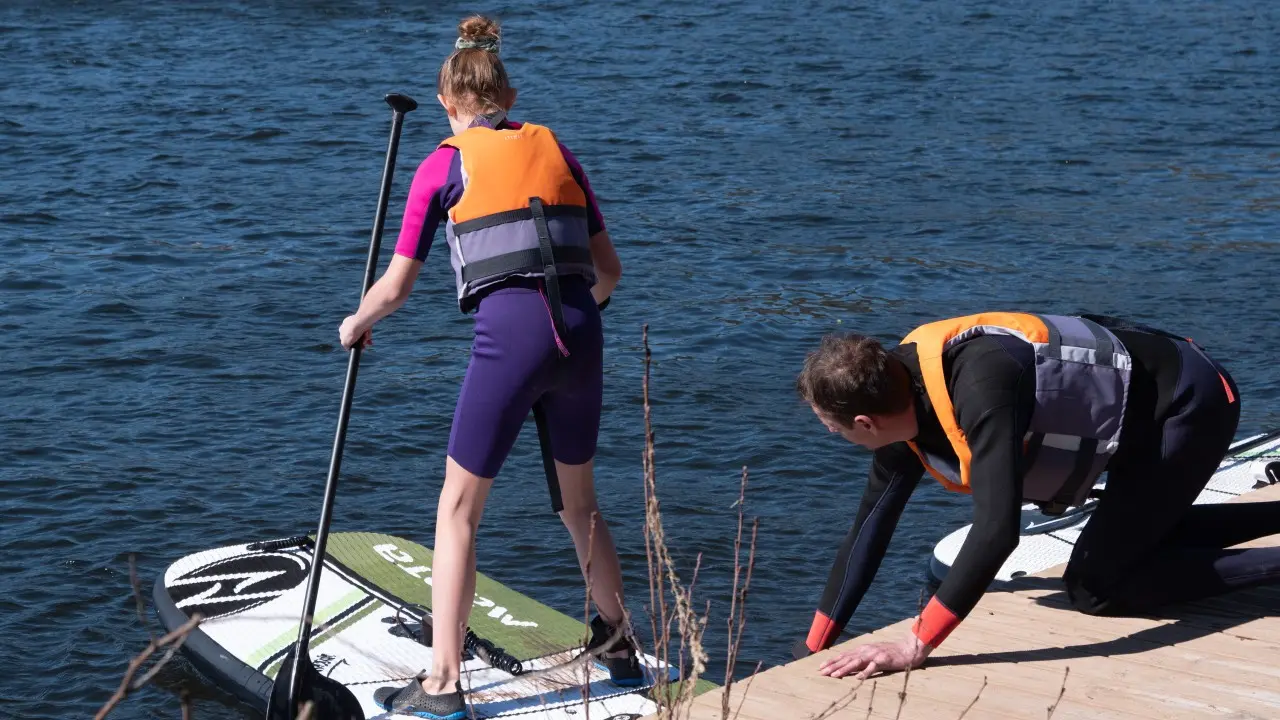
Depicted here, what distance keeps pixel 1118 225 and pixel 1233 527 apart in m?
8.66

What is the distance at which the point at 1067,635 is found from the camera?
4.17m

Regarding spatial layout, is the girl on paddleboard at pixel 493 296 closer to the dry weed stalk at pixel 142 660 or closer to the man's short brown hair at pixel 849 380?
the man's short brown hair at pixel 849 380

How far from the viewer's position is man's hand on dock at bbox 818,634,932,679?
3.84 meters

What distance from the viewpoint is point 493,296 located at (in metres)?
4.18

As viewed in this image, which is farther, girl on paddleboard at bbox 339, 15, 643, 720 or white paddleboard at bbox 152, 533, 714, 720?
white paddleboard at bbox 152, 533, 714, 720

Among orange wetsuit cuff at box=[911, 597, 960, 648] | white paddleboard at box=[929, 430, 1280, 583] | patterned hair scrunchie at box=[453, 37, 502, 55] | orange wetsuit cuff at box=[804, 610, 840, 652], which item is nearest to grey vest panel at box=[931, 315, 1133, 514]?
orange wetsuit cuff at box=[911, 597, 960, 648]

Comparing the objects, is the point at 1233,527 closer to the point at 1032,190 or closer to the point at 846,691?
the point at 846,691

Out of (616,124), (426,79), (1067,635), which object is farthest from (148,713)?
(426,79)

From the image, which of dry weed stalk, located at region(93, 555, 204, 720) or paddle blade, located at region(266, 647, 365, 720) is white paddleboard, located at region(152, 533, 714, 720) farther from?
dry weed stalk, located at region(93, 555, 204, 720)

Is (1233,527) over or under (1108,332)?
under

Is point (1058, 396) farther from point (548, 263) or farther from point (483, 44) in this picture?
point (483, 44)

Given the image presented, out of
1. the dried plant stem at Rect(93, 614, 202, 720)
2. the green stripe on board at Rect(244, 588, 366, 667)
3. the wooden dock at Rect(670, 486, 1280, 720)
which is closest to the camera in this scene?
the dried plant stem at Rect(93, 614, 202, 720)

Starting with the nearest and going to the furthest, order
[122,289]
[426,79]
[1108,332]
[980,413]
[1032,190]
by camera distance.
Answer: [980,413] < [1108,332] < [122,289] < [1032,190] < [426,79]

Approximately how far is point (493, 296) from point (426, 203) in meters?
0.30
